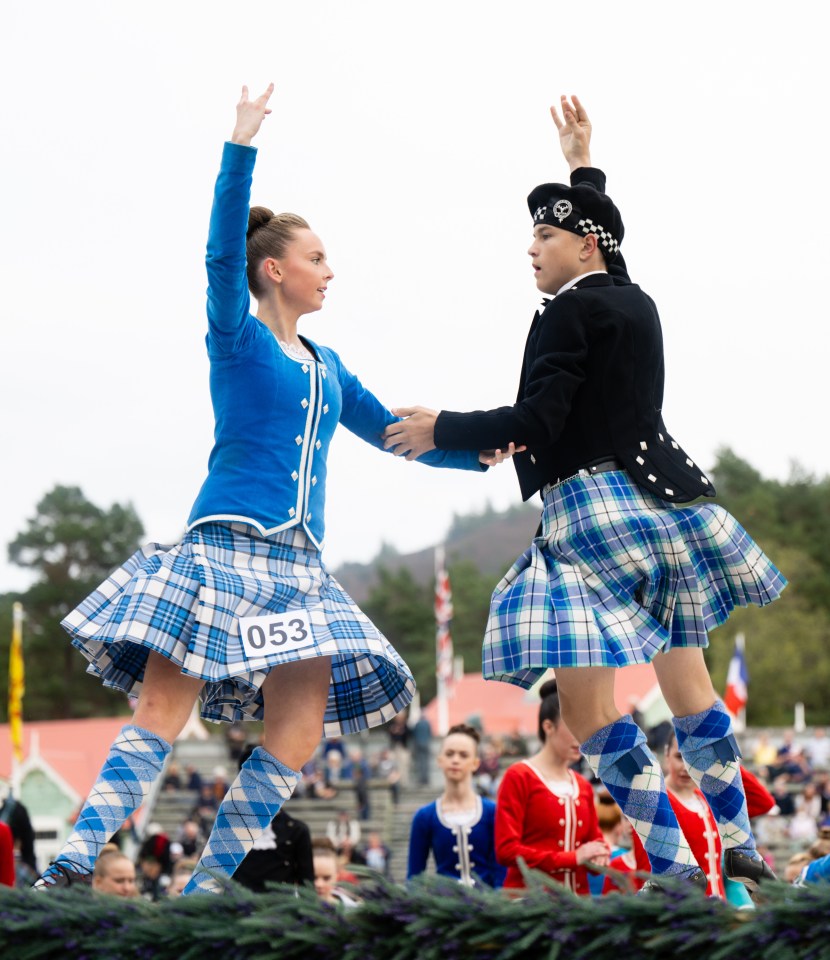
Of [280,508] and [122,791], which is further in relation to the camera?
[280,508]

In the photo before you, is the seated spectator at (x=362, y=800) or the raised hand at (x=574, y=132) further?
the seated spectator at (x=362, y=800)

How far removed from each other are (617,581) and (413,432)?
0.96 meters

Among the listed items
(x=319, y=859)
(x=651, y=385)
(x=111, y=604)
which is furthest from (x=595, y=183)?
(x=319, y=859)

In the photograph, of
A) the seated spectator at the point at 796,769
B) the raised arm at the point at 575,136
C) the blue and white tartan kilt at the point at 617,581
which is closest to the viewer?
the blue and white tartan kilt at the point at 617,581

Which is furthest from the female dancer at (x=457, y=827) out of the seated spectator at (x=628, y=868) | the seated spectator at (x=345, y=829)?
the seated spectator at (x=345, y=829)

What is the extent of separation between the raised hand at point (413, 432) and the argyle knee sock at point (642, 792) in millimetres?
1172

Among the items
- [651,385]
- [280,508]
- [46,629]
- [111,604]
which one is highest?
[46,629]

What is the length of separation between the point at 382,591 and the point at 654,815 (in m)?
84.4

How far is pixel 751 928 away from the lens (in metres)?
2.23

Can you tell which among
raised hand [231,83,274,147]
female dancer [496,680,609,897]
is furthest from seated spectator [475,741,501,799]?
raised hand [231,83,274,147]

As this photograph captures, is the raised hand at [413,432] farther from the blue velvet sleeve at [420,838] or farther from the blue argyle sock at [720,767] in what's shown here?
the blue velvet sleeve at [420,838]

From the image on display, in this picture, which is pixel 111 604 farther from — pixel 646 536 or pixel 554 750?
pixel 554 750

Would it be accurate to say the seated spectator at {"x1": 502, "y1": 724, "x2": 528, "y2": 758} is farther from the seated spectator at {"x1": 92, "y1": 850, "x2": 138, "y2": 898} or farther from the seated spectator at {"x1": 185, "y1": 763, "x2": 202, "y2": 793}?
the seated spectator at {"x1": 92, "y1": 850, "x2": 138, "y2": 898}

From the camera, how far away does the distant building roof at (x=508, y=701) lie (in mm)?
45562
